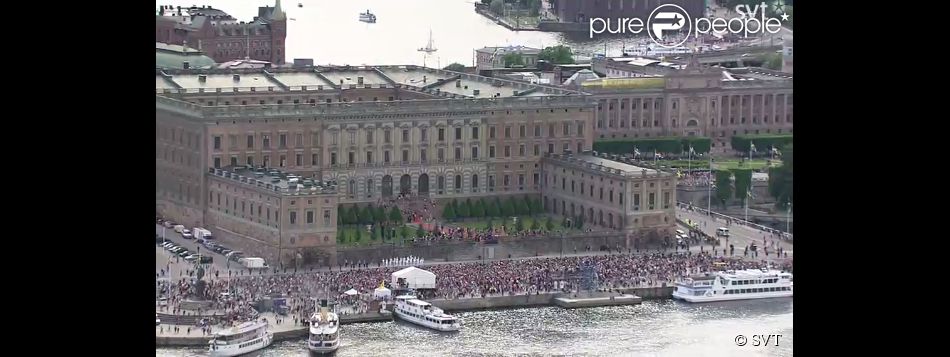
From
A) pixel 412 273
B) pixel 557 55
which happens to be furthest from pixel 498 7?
pixel 412 273

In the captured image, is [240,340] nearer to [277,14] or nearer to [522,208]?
[522,208]

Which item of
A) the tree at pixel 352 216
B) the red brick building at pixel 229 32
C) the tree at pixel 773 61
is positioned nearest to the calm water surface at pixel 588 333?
the tree at pixel 352 216

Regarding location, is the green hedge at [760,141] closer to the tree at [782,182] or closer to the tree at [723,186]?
the tree at [723,186]

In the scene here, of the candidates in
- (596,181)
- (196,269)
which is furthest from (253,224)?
(596,181)

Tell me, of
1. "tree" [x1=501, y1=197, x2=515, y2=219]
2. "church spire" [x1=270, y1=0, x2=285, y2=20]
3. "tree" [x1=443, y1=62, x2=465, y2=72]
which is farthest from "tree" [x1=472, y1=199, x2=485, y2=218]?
"church spire" [x1=270, y1=0, x2=285, y2=20]

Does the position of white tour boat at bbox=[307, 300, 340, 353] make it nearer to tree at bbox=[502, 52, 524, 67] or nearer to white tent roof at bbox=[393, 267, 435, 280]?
white tent roof at bbox=[393, 267, 435, 280]
